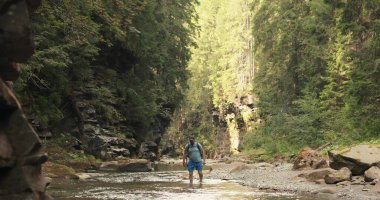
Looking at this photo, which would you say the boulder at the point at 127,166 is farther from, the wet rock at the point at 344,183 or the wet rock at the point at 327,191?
the wet rock at the point at 327,191

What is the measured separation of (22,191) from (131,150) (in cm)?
2630

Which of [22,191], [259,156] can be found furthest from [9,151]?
[259,156]

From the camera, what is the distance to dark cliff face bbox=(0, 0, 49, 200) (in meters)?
5.63

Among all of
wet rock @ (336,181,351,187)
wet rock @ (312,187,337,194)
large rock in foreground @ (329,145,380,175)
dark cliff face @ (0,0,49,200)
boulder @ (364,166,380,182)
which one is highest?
dark cliff face @ (0,0,49,200)

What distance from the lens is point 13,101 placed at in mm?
5965

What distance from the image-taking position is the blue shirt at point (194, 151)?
1533cm

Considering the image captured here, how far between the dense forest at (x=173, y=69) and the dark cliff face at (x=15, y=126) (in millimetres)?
7138

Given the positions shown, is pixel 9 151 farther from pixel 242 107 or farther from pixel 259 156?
pixel 242 107

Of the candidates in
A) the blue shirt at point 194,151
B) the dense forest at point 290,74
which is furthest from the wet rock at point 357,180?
the dense forest at point 290,74

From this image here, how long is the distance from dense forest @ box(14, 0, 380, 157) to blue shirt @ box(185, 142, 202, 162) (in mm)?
4936

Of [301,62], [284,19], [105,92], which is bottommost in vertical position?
[105,92]

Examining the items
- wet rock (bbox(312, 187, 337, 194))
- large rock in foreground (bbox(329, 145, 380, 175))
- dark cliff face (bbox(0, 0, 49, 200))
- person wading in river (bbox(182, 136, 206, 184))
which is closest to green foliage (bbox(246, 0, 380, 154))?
large rock in foreground (bbox(329, 145, 380, 175))

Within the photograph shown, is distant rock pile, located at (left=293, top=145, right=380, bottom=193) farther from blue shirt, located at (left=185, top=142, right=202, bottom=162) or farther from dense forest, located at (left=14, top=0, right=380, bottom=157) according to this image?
dense forest, located at (left=14, top=0, right=380, bottom=157)

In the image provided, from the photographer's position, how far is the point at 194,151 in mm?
15367
